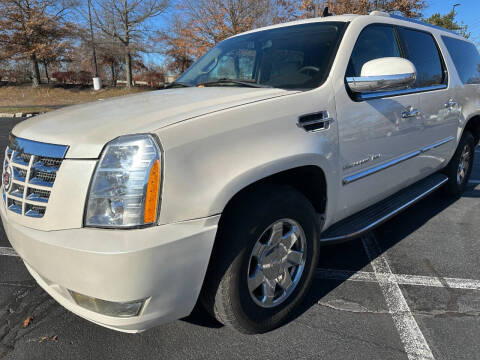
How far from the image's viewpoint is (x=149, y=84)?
34250 mm

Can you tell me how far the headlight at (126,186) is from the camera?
5.00ft

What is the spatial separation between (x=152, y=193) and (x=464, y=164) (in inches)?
177

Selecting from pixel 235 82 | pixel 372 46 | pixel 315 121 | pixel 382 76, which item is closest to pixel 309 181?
pixel 315 121

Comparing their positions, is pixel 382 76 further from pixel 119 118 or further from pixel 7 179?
pixel 7 179

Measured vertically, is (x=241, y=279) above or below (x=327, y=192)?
below

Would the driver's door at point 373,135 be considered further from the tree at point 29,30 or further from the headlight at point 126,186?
the tree at point 29,30

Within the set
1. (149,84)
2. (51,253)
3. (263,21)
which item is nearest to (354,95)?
(51,253)

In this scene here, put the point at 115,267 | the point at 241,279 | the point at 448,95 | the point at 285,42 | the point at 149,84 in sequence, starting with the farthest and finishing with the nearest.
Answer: the point at 149,84, the point at 448,95, the point at 285,42, the point at 241,279, the point at 115,267

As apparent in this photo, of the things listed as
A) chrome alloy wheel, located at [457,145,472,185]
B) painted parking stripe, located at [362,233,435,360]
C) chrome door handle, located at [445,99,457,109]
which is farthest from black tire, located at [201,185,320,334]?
chrome alloy wheel, located at [457,145,472,185]

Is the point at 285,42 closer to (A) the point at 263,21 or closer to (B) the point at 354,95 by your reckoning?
(B) the point at 354,95

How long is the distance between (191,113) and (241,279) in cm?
89

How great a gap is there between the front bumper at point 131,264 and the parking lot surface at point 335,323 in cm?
47

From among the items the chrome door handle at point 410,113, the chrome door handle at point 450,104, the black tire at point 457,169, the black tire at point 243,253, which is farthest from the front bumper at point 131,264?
the black tire at point 457,169

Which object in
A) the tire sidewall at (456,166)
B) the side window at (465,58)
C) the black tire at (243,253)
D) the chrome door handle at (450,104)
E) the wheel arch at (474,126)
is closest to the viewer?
the black tire at (243,253)
